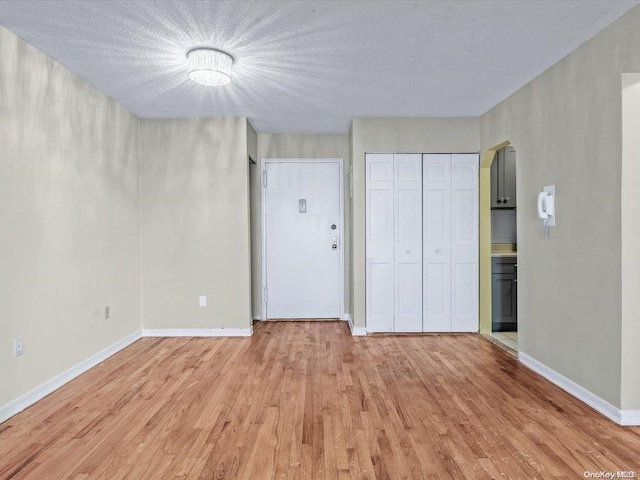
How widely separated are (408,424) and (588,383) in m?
1.26

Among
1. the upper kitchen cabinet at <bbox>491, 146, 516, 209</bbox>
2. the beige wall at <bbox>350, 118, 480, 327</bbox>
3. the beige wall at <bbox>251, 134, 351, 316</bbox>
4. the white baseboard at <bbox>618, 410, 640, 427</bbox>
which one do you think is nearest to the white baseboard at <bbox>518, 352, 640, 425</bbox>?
the white baseboard at <bbox>618, 410, 640, 427</bbox>

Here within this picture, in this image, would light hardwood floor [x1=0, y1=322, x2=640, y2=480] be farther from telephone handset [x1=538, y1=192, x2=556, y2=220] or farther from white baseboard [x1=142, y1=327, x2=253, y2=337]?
telephone handset [x1=538, y1=192, x2=556, y2=220]

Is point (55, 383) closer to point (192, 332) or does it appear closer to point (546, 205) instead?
point (192, 332)

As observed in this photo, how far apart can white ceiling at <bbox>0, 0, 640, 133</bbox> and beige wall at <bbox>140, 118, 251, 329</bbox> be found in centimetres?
55

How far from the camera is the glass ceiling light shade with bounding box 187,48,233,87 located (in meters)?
2.77

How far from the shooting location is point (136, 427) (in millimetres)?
2367

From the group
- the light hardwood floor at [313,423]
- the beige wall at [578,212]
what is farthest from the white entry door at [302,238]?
the beige wall at [578,212]

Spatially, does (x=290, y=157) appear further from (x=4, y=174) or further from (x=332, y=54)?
(x=4, y=174)

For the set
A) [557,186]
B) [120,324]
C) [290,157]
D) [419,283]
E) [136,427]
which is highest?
[290,157]

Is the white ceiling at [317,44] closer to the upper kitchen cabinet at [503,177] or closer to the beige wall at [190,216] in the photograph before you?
the beige wall at [190,216]

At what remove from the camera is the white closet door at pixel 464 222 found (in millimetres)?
4461

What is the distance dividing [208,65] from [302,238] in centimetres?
275

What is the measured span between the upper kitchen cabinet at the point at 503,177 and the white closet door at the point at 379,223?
125 centimetres

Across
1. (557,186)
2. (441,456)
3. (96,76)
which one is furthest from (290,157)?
(441,456)
